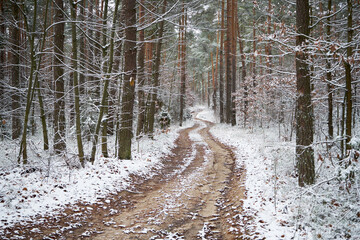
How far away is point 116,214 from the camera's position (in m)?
5.14

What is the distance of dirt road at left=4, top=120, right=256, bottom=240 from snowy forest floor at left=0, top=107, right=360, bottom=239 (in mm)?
19

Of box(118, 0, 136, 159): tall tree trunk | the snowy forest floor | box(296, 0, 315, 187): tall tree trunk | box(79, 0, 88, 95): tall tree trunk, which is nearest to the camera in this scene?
the snowy forest floor

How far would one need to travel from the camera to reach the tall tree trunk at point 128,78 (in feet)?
28.0

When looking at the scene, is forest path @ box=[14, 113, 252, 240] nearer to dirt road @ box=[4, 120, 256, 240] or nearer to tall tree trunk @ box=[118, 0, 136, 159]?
dirt road @ box=[4, 120, 256, 240]

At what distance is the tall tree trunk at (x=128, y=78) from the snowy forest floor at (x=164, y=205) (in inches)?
40.6

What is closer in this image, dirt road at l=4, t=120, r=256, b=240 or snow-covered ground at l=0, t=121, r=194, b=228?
dirt road at l=4, t=120, r=256, b=240

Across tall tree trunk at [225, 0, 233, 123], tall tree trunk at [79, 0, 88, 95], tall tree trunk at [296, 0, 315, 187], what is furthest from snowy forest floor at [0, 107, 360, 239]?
tall tree trunk at [225, 0, 233, 123]

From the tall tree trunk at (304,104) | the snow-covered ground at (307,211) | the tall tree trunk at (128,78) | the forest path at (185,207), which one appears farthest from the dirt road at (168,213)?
the tall tree trunk at (128,78)

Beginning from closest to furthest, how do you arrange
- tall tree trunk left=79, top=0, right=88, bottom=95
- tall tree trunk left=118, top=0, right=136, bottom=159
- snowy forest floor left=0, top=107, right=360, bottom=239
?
snowy forest floor left=0, top=107, right=360, bottom=239 < tall tree trunk left=79, top=0, right=88, bottom=95 < tall tree trunk left=118, top=0, right=136, bottom=159

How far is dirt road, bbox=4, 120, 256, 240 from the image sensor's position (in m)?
4.22

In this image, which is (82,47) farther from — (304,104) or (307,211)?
(307,211)

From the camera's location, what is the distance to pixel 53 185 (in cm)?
566

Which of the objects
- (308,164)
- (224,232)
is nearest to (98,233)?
(224,232)

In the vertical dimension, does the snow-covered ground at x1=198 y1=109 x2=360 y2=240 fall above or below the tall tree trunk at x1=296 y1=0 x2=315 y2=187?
below
